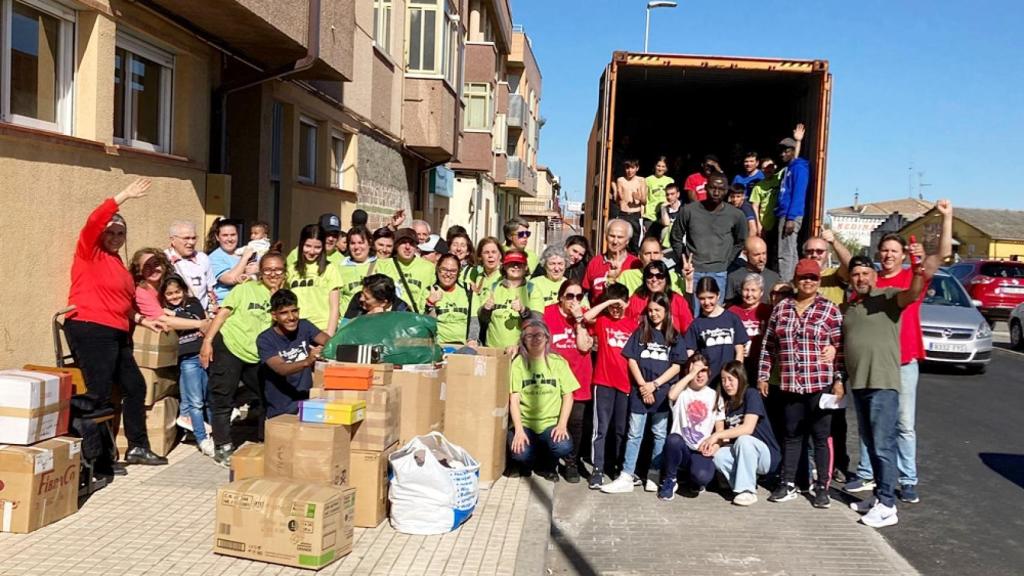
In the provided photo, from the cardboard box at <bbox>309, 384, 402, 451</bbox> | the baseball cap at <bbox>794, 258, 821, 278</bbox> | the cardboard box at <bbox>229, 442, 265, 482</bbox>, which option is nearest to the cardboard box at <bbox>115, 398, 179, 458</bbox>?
the cardboard box at <bbox>229, 442, 265, 482</bbox>

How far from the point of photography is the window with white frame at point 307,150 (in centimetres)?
1193

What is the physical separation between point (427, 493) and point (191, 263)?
3160mm

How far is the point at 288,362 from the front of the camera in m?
6.14

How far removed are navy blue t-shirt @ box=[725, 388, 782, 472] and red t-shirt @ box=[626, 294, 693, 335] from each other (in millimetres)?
692

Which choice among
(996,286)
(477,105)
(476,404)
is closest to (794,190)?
(476,404)

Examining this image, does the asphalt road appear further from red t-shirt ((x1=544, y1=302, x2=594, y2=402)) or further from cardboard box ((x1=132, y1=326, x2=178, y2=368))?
cardboard box ((x1=132, y1=326, x2=178, y2=368))

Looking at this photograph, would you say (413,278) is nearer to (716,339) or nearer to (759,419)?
Result: (716,339)

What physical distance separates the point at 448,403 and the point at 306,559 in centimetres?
195

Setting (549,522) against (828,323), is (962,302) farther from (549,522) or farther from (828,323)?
(549,522)

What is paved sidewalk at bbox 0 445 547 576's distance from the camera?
450 cm

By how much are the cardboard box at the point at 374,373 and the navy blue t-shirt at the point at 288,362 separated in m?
0.42

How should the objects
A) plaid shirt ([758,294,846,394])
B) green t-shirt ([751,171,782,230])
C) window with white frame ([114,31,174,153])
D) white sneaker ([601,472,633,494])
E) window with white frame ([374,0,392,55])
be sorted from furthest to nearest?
1. window with white frame ([374,0,392,55])
2. green t-shirt ([751,171,782,230])
3. window with white frame ([114,31,174,153])
4. white sneaker ([601,472,633,494])
5. plaid shirt ([758,294,846,394])

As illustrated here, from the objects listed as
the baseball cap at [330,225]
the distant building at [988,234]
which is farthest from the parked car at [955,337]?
the distant building at [988,234]

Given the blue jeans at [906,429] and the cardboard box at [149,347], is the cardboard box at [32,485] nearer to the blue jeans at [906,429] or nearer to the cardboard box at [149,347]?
the cardboard box at [149,347]
